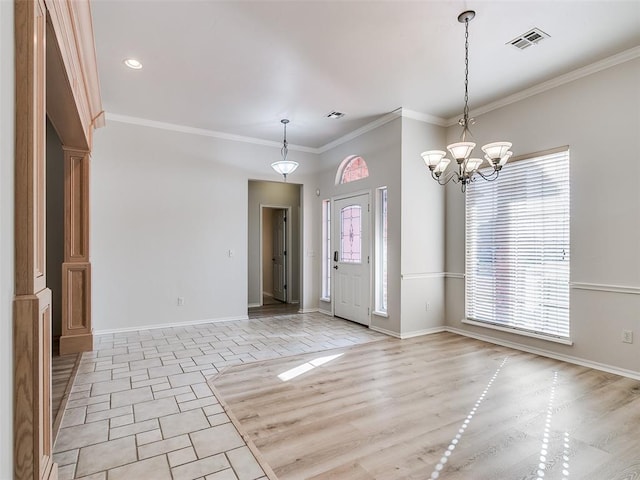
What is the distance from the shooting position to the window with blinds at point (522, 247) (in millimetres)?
3924

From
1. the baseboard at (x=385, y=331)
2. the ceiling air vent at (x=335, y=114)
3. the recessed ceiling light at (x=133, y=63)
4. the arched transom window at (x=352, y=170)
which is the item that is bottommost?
the baseboard at (x=385, y=331)

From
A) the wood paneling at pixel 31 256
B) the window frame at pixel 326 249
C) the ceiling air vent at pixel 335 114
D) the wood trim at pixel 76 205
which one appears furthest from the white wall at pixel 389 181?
the wood paneling at pixel 31 256

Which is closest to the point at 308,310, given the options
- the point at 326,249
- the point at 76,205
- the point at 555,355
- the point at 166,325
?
the point at 326,249

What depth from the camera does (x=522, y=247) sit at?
428 cm

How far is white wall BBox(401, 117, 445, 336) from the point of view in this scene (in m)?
4.88

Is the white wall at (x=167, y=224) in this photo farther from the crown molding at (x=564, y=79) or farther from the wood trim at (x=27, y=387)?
the wood trim at (x=27, y=387)

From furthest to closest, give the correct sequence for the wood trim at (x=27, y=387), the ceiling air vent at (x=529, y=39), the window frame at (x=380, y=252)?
the window frame at (x=380, y=252) < the ceiling air vent at (x=529, y=39) < the wood trim at (x=27, y=387)

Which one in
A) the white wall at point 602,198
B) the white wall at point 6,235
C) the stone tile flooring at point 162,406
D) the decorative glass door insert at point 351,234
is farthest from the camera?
the decorative glass door insert at point 351,234

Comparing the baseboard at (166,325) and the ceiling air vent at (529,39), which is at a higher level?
the ceiling air vent at (529,39)

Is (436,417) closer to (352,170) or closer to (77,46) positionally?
(77,46)

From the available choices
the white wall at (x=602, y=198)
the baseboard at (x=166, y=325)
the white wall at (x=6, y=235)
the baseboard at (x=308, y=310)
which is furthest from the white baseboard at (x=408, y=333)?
the white wall at (x=6, y=235)

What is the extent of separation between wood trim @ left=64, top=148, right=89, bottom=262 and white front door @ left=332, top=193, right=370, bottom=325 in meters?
3.71

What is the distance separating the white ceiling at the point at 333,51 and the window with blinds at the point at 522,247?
112 cm

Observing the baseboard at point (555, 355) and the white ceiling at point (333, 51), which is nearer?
the white ceiling at point (333, 51)
